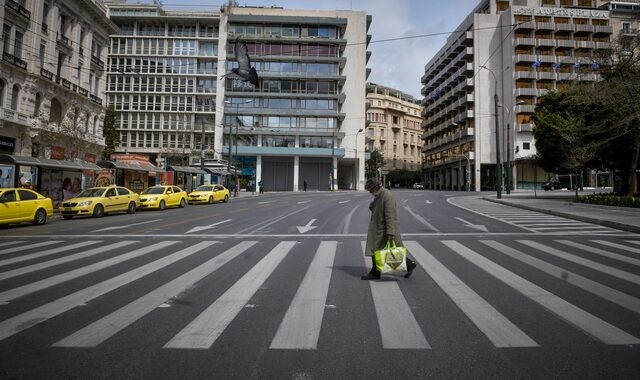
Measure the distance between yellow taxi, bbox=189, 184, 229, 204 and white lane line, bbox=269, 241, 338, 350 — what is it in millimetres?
22625

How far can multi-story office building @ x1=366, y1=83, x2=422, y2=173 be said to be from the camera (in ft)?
333

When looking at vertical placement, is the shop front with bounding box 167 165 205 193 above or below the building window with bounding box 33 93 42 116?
below

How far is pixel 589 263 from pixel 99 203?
19.0 meters

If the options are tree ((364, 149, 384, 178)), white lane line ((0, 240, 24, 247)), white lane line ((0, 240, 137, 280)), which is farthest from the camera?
tree ((364, 149, 384, 178))

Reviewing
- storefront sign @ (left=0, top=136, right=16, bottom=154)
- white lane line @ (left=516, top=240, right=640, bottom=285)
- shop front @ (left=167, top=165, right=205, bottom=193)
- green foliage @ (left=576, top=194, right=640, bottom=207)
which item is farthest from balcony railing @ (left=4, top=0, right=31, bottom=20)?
green foliage @ (left=576, top=194, right=640, bottom=207)

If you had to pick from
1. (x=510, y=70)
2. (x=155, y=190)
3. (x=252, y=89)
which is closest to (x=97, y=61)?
(x=155, y=190)

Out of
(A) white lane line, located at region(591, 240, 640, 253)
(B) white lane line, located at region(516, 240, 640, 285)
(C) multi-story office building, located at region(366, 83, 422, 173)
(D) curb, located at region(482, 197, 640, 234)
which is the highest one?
(C) multi-story office building, located at region(366, 83, 422, 173)

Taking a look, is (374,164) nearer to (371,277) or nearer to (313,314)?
(371,277)

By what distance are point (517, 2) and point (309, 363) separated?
74.7 m

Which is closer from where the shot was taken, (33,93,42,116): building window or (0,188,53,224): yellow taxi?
(0,188,53,224): yellow taxi

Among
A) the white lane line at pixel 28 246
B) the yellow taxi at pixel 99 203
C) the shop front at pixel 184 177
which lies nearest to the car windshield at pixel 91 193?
the yellow taxi at pixel 99 203

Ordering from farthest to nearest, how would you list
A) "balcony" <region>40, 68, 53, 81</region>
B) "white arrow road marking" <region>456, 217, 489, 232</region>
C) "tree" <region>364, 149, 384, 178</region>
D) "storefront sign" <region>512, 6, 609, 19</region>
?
"tree" <region>364, 149, 384, 178</region>
"storefront sign" <region>512, 6, 609, 19</region>
"balcony" <region>40, 68, 53, 81</region>
"white arrow road marking" <region>456, 217, 489, 232</region>

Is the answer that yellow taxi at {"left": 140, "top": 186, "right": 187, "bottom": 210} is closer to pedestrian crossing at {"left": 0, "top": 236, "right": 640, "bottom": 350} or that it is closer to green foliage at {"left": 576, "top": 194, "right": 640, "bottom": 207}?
pedestrian crossing at {"left": 0, "top": 236, "right": 640, "bottom": 350}

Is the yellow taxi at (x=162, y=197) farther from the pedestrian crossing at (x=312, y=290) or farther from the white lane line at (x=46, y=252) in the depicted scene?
the pedestrian crossing at (x=312, y=290)
